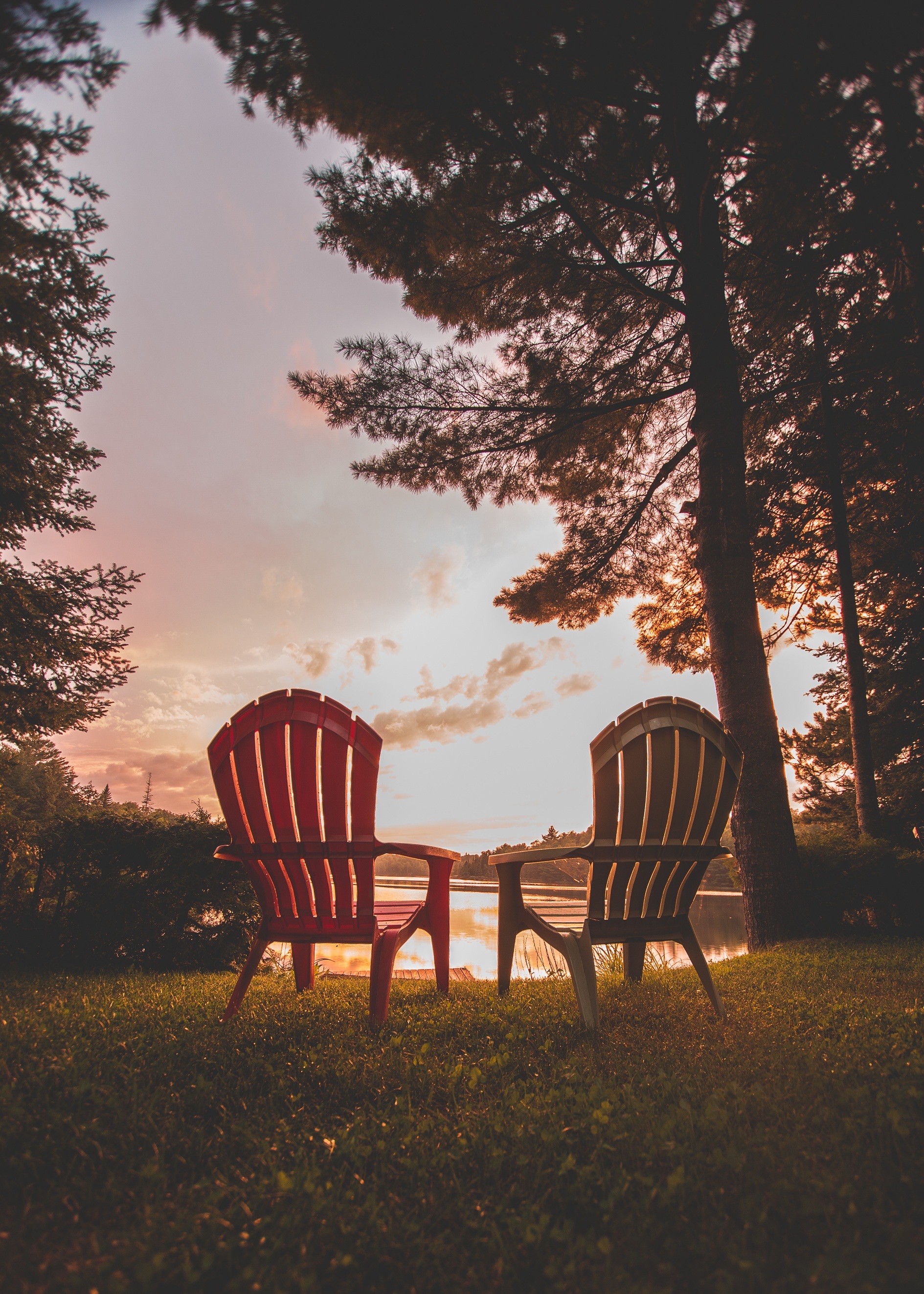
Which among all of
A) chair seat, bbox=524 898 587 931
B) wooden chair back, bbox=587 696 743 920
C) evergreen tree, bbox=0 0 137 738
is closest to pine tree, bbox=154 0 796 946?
evergreen tree, bbox=0 0 137 738

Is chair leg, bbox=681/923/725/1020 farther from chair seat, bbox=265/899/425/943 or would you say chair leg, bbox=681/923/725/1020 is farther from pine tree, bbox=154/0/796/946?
pine tree, bbox=154/0/796/946

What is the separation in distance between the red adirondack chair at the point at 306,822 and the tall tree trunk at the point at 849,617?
6.14 m

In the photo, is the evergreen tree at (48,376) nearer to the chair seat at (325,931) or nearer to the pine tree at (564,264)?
the pine tree at (564,264)

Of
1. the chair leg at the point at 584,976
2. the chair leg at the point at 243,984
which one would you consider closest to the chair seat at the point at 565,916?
the chair leg at the point at 584,976

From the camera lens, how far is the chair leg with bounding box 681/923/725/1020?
2.56 m

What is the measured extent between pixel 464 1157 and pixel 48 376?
452cm

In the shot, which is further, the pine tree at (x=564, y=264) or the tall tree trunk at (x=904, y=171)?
the pine tree at (x=564, y=264)

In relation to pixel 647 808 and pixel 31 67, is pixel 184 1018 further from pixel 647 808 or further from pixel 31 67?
pixel 31 67

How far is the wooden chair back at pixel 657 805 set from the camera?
258 cm

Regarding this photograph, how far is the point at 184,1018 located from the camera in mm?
2439

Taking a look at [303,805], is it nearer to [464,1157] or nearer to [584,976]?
[584,976]

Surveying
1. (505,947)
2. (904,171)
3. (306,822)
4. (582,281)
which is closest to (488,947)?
(505,947)

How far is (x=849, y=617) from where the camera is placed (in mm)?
7199

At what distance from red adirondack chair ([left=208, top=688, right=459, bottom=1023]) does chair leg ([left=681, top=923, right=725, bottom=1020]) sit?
1.31m
